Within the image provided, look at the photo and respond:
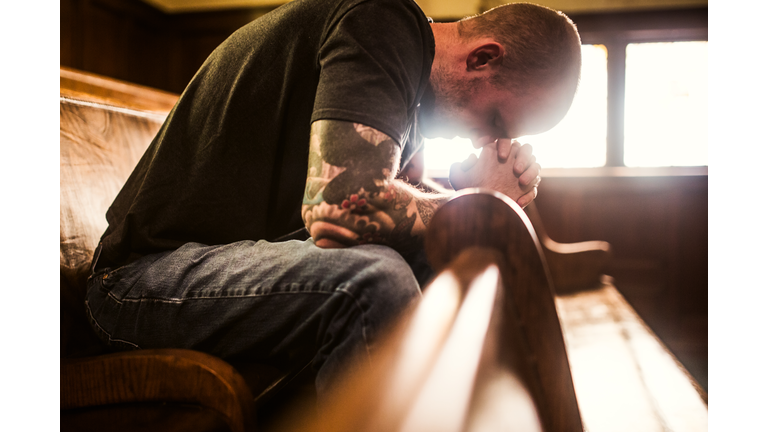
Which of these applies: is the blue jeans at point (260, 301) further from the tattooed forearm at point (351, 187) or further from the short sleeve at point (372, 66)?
the short sleeve at point (372, 66)

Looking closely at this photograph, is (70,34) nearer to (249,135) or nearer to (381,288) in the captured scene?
(249,135)

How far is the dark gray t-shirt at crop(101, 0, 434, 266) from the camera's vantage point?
2.03ft

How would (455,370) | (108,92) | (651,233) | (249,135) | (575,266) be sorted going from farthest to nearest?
(651,233) → (575,266) → (108,92) → (249,135) → (455,370)

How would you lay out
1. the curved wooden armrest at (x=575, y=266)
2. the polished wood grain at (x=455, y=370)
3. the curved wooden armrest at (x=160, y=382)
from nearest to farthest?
the polished wood grain at (x=455, y=370)
the curved wooden armrest at (x=160, y=382)
the curved wooden armrest at (x=575, y=266)

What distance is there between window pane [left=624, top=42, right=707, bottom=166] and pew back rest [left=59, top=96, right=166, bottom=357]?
262 cm

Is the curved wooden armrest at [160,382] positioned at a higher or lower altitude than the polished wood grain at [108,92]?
lower

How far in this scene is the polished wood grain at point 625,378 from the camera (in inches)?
31.9

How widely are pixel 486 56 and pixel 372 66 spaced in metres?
0.30

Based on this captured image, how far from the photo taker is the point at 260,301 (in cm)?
51

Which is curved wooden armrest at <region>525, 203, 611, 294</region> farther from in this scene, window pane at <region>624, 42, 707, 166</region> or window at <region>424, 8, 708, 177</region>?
window pane at <region>624, 42, 707, 166</region>

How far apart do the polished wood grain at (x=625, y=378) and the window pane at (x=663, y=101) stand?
4.70ft

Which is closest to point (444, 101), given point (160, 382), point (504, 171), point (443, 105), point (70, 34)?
point (443, 105)

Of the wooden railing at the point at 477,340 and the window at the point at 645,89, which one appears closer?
the wooden railing at the point at 477,340

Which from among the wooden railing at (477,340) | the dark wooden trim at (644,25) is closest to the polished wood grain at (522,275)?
the wooden railing at (477,340)
